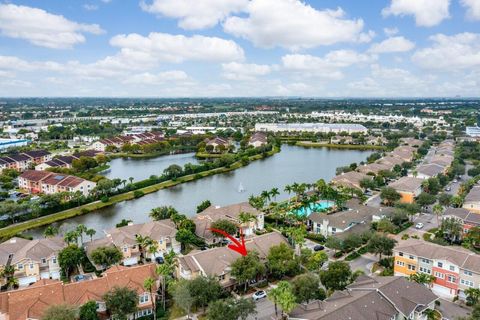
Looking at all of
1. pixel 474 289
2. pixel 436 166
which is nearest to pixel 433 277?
pixel 474 289

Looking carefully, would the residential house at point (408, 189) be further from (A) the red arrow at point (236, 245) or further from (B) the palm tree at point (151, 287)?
(B) the palm tree at point (151, 287)

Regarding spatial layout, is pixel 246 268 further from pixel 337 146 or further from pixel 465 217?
pixel 337 146

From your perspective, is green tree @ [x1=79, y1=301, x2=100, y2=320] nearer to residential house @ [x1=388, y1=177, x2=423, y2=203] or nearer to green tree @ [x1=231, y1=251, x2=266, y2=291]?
green tree @ [x1=231, y1=251, x2=266, y2=291]

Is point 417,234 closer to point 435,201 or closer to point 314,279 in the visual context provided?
point 435,201

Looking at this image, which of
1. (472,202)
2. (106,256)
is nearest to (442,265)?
(472,202)

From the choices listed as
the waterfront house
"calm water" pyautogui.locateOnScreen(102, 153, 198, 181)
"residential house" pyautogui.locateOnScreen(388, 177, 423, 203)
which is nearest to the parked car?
the waterfront house
